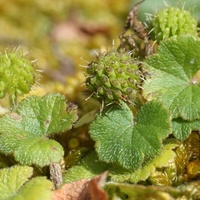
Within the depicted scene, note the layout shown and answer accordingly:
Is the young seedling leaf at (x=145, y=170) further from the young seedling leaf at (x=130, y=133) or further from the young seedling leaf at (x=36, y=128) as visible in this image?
the young seedling leaf at (x=36, y=128)

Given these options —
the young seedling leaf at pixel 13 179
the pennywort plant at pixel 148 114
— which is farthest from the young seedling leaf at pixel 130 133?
the young seedling leaf at pixel 13 179

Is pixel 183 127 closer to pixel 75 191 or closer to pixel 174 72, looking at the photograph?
pixel 174 72

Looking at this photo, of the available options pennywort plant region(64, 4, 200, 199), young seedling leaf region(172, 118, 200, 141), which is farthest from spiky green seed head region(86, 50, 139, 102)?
young seedling leaf region(172, 118, 200, 141)

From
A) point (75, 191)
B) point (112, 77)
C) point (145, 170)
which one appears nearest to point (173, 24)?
point (112, 77)

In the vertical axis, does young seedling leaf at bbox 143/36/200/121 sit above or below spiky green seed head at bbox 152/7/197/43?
below

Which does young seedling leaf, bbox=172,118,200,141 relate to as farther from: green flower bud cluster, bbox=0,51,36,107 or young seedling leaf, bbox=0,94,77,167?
green flower bud cluster, bbox=0,51,36,107
